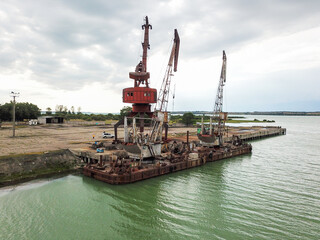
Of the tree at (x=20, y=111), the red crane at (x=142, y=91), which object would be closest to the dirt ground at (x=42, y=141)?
the red crane at (x=142, y=91)

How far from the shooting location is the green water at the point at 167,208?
17.9 meters

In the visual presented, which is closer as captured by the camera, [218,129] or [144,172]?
[144,172]

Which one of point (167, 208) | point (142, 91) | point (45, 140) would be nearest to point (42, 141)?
point (45, 140)

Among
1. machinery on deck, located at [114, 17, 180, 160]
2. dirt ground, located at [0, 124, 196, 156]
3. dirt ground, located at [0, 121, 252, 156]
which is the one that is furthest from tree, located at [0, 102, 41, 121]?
machinery on deck, located at [114, 17, 180, 160]

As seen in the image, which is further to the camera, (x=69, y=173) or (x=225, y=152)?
(x=225, y=152)

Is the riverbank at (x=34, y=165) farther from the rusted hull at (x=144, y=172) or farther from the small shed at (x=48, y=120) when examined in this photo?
the small shed at (x=48, y=120)

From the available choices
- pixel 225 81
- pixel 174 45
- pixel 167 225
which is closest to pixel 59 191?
pixel 167 225

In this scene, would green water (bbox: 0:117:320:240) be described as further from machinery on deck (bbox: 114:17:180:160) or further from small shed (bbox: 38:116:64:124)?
small shed (bbox: 38:116:64:124)

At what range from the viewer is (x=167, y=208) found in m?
22.4

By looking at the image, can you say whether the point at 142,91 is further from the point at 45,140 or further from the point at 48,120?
the point at 48,120

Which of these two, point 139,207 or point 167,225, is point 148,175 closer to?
point 139,207

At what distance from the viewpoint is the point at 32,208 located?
841 inches

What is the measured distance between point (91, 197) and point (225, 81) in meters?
55.5

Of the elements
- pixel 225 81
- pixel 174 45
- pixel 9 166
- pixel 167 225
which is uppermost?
pixel 174 45
